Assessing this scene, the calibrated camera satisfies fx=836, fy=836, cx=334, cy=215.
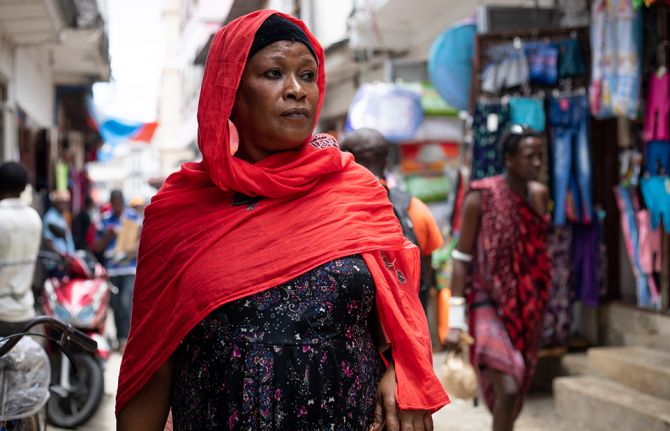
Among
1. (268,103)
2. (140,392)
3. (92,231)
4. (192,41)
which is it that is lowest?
(92,231)

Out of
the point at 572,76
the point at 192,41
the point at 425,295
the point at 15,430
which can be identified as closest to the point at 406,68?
the point at 572,76

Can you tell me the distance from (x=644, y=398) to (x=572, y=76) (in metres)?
3.02

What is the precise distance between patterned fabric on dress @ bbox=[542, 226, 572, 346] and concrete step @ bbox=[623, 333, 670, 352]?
55 cm

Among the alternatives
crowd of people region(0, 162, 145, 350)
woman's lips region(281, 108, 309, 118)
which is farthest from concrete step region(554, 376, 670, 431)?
woman's lips region(281, 108, 309, 118)

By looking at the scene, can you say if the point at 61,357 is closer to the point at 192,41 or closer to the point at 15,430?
the point at 15,430

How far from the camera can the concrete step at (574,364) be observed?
23.8 ft

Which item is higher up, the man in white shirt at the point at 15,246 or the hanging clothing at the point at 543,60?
the hanging clothing at the point at 543,60

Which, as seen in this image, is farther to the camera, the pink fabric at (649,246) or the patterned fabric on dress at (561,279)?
the patterned fabric on dress at (561,279)

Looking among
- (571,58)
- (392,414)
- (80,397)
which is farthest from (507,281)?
(80,397)

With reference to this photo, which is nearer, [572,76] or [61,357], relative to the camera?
[61,357]

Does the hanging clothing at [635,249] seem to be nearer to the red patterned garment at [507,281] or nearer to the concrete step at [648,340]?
the concrete step at [648,340]

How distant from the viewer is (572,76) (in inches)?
299

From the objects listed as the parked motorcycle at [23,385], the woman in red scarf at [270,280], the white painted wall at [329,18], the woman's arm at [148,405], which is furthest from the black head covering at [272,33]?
the white painted wall at [329,18]

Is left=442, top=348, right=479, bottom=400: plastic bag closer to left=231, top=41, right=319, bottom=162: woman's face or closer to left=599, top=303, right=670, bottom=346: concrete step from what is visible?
left=599, top=303, right=670, bottom=346: concrete step
